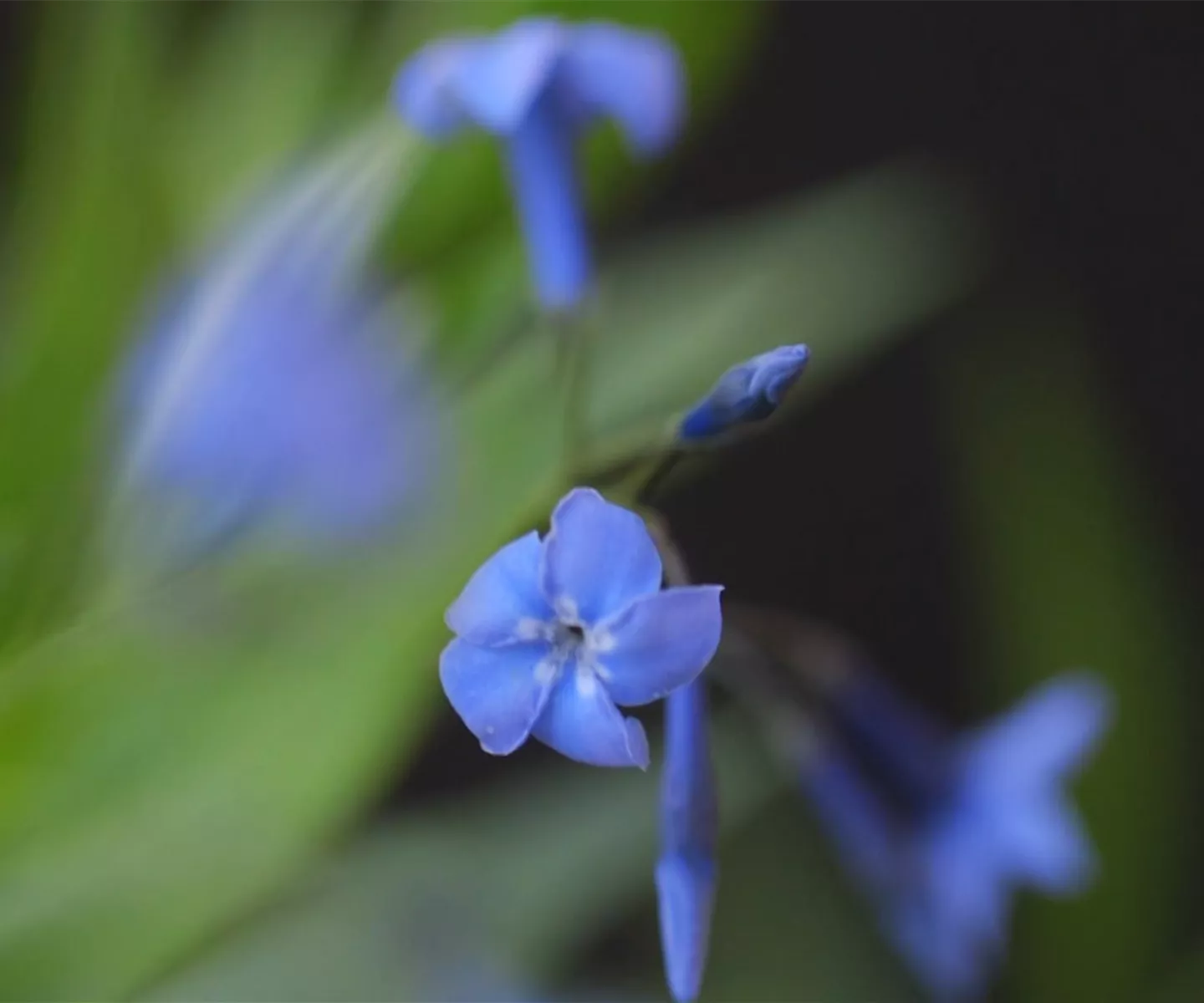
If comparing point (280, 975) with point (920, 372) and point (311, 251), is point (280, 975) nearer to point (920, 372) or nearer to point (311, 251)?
point (311, 251)

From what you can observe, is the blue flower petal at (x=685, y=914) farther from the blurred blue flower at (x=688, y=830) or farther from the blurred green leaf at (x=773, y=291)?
the blurred green leaf at (x=773, y=291)

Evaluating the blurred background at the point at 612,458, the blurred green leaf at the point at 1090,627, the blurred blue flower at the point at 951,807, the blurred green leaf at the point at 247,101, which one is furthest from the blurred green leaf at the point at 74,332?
the blurred green leaf at the point at 1090,627

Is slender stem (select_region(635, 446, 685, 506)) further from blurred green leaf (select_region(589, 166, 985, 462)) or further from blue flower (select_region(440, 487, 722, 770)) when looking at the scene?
blurred green leaf (select_region(589, 166, 985, 462))

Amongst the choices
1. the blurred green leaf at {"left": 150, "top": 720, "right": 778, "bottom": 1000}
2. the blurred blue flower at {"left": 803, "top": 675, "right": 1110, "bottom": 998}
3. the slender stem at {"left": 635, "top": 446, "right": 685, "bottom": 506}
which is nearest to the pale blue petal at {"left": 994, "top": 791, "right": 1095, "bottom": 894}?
the blurred blue flower at {"left": 803, "top": 675, "right": 1110, "bottom": 998}

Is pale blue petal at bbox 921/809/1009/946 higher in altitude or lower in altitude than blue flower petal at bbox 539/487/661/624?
lower

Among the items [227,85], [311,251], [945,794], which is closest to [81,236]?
[311,251]

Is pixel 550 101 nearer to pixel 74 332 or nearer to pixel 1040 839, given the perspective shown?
pixel 74 332
